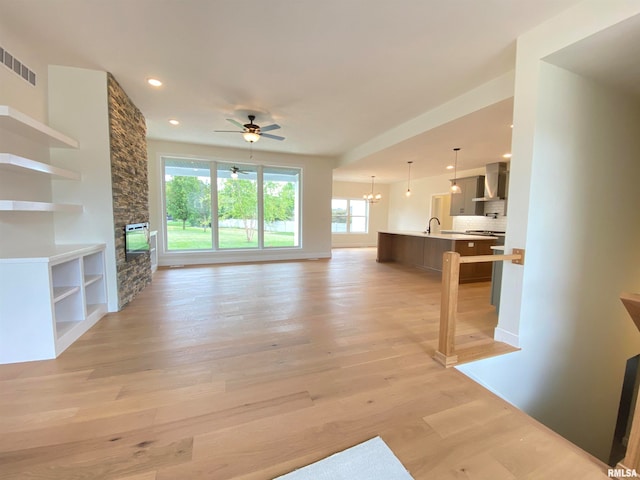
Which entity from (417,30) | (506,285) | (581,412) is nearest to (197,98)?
(417,30)

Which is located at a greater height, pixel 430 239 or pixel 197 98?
pixel 197 98

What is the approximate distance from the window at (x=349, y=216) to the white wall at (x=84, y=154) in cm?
794

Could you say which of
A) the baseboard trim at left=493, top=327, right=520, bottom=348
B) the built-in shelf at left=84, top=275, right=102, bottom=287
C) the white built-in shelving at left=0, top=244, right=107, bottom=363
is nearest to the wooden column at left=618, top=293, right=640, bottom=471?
the baseboard trim at left=493, top=327, right=520, bottom=348

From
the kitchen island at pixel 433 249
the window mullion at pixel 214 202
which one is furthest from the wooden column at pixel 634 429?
the window mullion at pixel 214 202

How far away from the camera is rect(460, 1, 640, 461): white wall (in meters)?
2.33

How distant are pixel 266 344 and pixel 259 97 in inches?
127

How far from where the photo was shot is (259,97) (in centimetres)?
369

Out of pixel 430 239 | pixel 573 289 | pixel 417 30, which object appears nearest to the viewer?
pixel 417 30

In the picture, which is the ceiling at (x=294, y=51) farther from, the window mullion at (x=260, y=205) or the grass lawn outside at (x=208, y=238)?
the grass lawn outside at (x=208, y=238)

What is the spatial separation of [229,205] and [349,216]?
5.41 m

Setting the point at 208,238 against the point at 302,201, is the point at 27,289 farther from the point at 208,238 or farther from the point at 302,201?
the point at 302,201

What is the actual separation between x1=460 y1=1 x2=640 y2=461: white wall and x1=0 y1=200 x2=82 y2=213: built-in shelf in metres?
3.98

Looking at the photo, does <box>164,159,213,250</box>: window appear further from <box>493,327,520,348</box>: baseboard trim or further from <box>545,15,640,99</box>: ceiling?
<box>545,15,640,99</box>: ceiling

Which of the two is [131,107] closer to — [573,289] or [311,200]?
[311,200]
